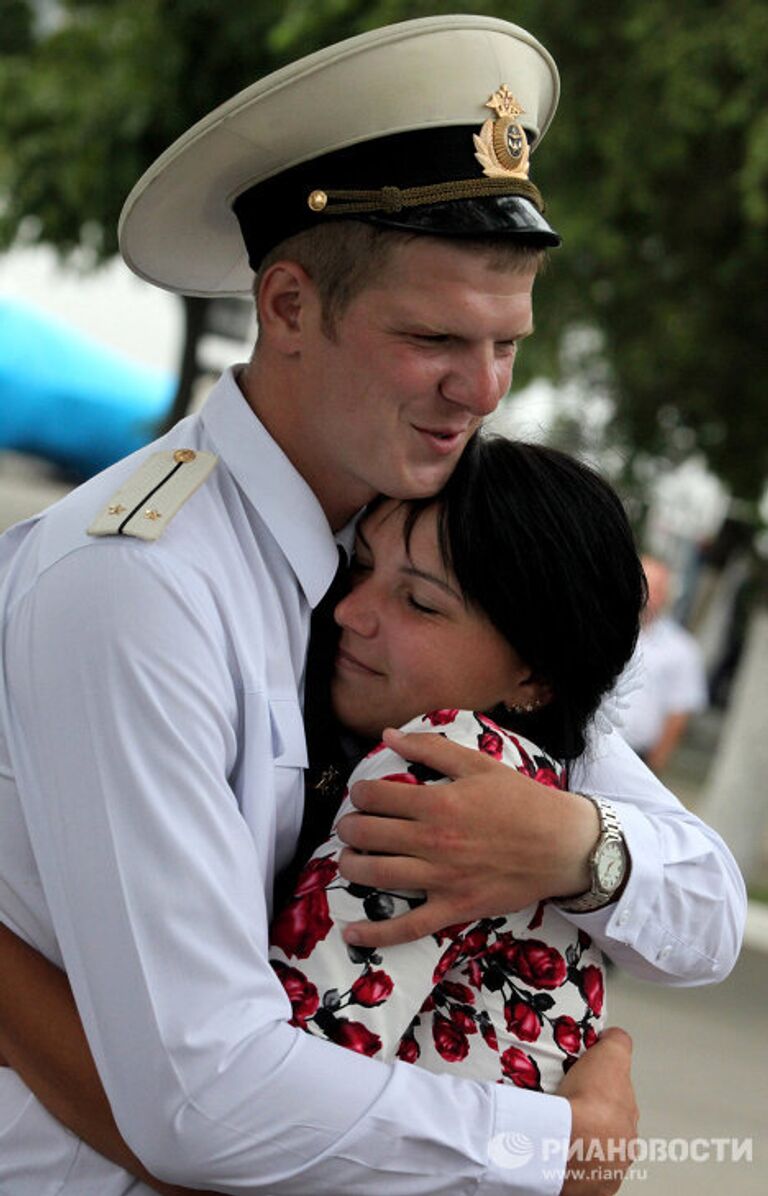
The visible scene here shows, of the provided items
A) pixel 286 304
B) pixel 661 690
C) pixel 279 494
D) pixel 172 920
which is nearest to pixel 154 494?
pixel 279 494

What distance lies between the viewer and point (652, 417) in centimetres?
1365

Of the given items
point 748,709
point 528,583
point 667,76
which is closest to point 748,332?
point 748,709

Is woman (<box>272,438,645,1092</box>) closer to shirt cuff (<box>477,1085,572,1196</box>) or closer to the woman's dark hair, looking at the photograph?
the woman's dark hair

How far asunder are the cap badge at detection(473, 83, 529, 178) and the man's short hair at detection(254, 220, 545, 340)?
10 centimetres

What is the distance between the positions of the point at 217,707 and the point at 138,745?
10cm

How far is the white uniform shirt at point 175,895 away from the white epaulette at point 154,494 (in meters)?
0.02

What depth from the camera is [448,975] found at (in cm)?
213

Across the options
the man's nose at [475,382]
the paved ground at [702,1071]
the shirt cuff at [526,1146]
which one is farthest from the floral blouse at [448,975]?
the paved ground at [702,1071]

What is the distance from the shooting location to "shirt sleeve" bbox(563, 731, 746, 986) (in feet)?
7.36

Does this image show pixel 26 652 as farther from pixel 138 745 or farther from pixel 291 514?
pixel 291 514

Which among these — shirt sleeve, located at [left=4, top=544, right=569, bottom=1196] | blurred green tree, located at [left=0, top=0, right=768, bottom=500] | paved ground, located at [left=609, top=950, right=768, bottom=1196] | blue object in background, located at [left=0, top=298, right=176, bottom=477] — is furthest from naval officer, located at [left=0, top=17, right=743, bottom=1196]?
blue object in background, located at [left=0, top=298, right=176, bottom=477]
